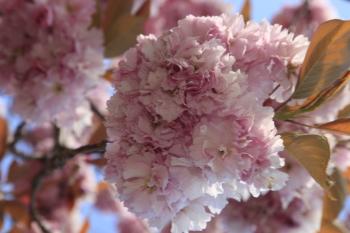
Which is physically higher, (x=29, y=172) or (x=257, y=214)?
(x=29, y=172)

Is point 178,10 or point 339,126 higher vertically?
point 178,10

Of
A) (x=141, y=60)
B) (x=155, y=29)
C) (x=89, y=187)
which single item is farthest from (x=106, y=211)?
(x=141, y=60)

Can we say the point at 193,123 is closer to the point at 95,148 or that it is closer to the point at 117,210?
the point at 95,148

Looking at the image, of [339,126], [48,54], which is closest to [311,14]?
[48,54]

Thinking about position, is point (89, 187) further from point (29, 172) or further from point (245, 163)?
point (245, 163)

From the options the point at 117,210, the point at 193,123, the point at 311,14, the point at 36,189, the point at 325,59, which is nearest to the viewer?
the point at 193,123

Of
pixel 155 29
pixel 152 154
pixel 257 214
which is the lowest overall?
pixel 257 214

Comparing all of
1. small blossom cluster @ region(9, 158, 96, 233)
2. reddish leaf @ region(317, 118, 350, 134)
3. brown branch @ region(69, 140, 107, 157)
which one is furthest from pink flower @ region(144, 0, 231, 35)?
reddish leaf @ region(317, 118, 350, 134)
